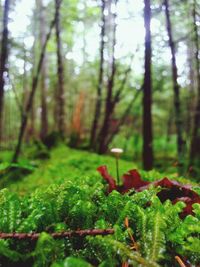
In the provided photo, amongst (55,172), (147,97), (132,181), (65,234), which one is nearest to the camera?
(65,234)

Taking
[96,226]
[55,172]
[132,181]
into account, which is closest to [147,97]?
[55,172]

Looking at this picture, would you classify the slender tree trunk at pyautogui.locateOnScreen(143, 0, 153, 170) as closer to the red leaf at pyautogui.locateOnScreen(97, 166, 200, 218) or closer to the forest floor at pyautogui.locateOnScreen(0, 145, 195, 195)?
the forest floor at pyautogui.locateOnScreen(0, 145, 195, 195)

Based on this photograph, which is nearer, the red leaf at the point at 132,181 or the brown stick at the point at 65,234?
the brown stick at the point at 65,234

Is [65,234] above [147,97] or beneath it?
beneath

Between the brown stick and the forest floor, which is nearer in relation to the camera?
the brown stick

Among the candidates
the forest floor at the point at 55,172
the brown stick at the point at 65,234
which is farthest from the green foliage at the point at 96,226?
the forest floor at the point at 55,172

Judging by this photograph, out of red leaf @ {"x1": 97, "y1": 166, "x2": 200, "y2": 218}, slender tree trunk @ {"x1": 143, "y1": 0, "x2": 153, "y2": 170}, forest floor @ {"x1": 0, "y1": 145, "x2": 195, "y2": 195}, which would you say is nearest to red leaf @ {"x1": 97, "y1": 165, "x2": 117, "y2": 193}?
red leaf @ {"x1": 97, "y1": 166, "x2": 200, "y2": 218}

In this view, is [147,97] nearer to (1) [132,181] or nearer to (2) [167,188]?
(1) [132,181]

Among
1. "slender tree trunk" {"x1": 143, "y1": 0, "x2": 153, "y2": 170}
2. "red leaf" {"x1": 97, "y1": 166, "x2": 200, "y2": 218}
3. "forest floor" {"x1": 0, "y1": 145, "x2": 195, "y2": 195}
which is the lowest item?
"forest floor" {"x1": 0, "y1": 145, "x2": 195, "y2": 195}

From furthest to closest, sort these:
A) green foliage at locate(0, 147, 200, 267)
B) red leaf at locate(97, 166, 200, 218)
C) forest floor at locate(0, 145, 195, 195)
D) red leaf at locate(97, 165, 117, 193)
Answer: forest floor at locate(0, 145, 195, 195)
red leaf at locate(97, 165, 117, 193)
red leaf at locate(97, 166, 200, 218)
green foliage at locate(0, 147, 200, 267)

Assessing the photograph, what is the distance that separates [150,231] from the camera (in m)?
1.34

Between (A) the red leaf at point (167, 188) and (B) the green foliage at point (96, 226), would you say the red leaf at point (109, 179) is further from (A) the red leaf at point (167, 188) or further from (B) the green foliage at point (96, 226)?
(B) the green foliage at point (96, 226)

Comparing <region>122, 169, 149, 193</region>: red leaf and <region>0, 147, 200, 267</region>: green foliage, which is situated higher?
<region>122, 169, 149, 193</region>: red leaf

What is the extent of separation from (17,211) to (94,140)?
19.5 feet
